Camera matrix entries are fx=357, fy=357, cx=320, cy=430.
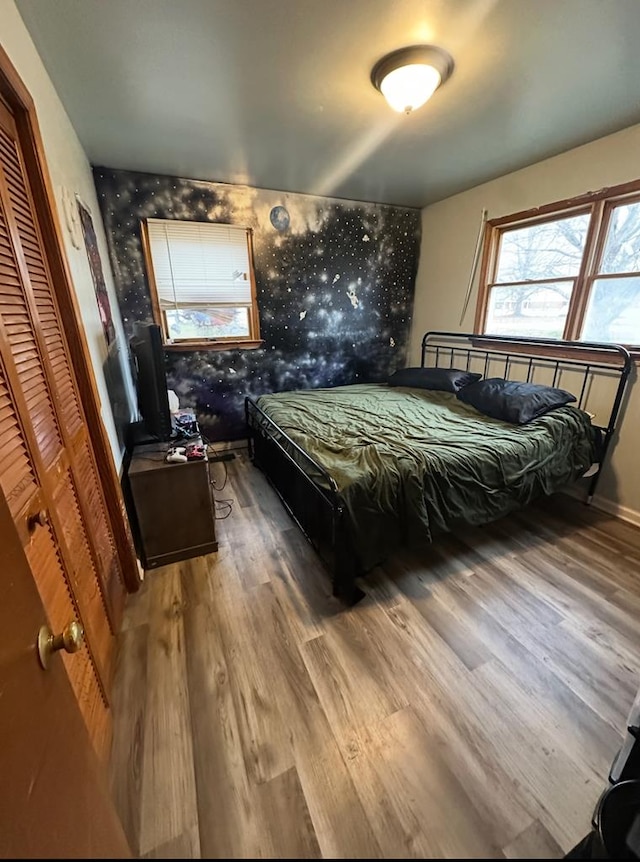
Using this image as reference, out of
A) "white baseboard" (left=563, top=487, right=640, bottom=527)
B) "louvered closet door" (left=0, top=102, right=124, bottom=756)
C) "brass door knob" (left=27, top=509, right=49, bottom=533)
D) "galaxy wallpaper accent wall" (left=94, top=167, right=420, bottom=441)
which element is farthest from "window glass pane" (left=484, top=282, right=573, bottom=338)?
"brass door knob" (left=27, top=509, right=49, bottom=533)

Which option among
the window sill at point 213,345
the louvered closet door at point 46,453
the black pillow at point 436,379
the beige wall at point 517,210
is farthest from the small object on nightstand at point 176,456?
the beige wall at point 517,210

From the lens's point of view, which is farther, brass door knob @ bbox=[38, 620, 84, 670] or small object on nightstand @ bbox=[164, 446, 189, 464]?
small object on nightstand @ bbox=[164, 446, 189, 464]

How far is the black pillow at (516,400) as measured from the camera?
244 cm

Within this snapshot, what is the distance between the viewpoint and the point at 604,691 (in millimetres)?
1365

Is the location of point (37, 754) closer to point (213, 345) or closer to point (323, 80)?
point (323, 80)

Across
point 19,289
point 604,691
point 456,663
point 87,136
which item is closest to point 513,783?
point 456,663

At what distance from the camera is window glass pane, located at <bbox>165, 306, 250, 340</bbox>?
324 cm

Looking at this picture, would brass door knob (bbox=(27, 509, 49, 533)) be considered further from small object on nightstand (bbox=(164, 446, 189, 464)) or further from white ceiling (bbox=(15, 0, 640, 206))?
white ceiling (bbox=(15, 0, 640, 206))

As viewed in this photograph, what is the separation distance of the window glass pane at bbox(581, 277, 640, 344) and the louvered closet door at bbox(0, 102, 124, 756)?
3.26 m

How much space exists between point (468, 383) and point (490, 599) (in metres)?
1.98

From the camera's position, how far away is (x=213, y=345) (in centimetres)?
337

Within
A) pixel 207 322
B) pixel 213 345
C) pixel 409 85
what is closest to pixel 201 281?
pixel 207 322

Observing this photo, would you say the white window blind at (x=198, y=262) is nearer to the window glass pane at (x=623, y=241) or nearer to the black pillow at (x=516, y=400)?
the black pillow at (x=516, y=400)

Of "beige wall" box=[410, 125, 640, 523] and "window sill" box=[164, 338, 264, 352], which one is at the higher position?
"beige wall" box=[410, 125, 640, 523]
